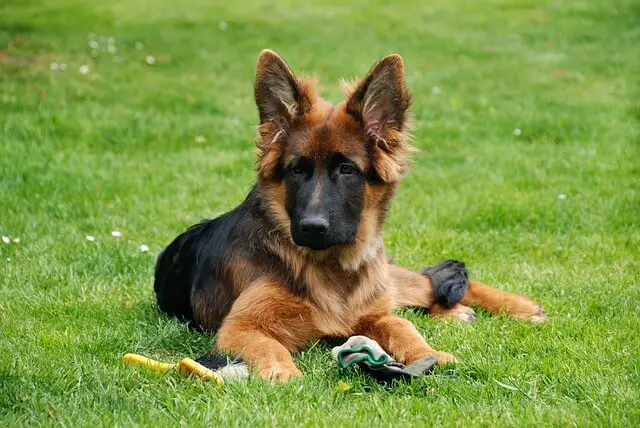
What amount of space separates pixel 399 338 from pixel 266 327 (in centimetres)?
82

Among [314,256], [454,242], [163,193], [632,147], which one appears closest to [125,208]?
[163,193]

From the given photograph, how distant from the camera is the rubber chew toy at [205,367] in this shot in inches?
180

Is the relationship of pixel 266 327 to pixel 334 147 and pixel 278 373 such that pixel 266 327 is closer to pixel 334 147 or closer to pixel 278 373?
pixel 278 373

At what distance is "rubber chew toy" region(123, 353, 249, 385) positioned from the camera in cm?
456

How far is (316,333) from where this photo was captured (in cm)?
539

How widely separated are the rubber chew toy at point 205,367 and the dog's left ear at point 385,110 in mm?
1575

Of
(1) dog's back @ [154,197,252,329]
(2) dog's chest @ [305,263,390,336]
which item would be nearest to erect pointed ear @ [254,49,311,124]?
(1) dog's back @ [154,197,252,329]

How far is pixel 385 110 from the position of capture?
5559mm

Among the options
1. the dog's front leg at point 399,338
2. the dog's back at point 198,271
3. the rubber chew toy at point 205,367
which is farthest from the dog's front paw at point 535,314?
the rubber chew toy at point 205,367

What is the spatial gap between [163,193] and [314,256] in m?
4.70

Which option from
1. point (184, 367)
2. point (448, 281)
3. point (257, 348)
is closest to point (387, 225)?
point (448, 281)

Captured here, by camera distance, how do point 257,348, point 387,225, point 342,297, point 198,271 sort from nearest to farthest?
point 257,348
point 342,297
point 198,271
point 387,225

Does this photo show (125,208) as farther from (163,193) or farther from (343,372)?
(343,372)

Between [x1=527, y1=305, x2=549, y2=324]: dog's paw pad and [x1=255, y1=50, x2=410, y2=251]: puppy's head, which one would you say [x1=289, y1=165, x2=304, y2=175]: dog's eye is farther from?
[x1=527, y1=305, x2=549, y2=324]: dog's paw pad
